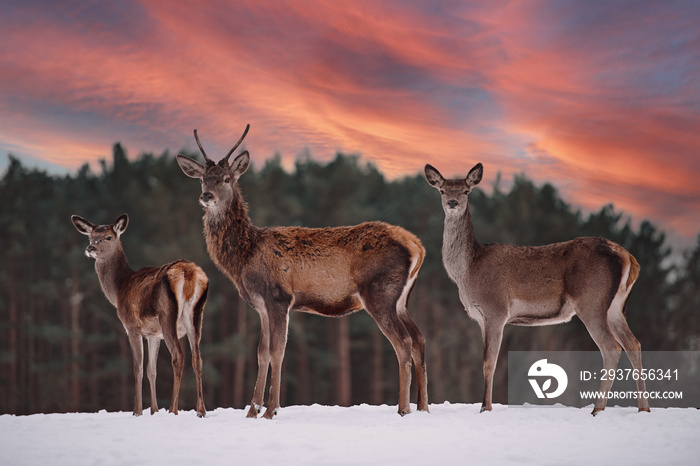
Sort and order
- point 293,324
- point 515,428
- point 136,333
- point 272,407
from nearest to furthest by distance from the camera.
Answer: point 515,428 < point 272,407 < point 136,333 < point 293,324

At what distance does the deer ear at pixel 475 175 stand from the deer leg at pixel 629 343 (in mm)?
2644

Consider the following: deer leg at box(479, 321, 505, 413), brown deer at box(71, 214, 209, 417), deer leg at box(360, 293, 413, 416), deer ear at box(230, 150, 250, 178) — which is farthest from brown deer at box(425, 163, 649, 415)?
brown deer at box(71, 214, 209, 417)

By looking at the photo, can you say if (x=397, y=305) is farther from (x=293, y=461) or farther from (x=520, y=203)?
(x=520, y=203)

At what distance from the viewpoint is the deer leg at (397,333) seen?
9.60 m

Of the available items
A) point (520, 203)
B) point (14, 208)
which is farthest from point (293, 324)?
point (14, 208)

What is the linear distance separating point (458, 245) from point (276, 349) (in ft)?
10.2

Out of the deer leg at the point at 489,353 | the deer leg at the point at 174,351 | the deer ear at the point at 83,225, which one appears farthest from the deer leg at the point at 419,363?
the deer ear at the point at 83,225

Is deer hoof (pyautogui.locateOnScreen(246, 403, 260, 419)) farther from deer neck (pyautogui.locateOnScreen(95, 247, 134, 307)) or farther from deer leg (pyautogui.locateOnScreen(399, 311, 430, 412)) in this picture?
deer neck (pyautogui.locateOnScreen(95, 247, 134, 307))

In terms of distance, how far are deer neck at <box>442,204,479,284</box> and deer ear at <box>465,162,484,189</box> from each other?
0.41 meters

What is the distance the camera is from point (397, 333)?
386 inches

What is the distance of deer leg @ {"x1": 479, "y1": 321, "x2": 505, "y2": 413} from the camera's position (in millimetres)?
9969

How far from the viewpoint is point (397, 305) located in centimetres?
1027

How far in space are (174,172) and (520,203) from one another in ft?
52.5

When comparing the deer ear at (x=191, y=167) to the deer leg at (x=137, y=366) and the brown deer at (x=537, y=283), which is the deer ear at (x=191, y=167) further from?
the brown deer at (x=537, y=283)
